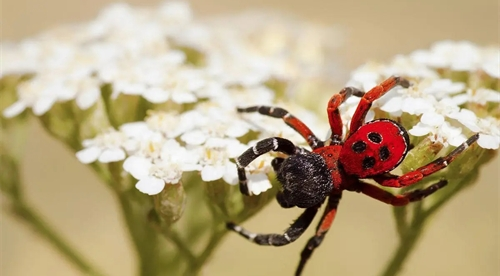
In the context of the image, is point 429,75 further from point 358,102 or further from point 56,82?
point 56,82

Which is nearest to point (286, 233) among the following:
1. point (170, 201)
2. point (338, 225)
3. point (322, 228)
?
point (322, 228)

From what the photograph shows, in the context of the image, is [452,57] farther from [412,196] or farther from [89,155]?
[89,155]

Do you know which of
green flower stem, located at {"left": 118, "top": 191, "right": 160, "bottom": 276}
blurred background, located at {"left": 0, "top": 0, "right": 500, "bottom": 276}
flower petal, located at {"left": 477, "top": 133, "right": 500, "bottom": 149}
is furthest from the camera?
blurred background, located at {"left": 0, "top": 0, "right": 500, "bottom": 276}

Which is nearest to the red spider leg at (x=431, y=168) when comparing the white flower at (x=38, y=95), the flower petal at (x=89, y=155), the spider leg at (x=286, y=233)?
the spider leg at (x=286, y=233)

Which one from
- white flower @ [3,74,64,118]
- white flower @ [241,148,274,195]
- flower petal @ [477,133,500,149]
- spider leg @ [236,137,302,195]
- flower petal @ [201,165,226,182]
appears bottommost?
white flower @ [3,74,64,118]

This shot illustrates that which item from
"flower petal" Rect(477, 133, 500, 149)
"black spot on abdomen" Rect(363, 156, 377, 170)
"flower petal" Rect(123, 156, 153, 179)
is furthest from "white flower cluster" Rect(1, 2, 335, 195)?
"flower petal" Rect(477, 133, 500, 149)

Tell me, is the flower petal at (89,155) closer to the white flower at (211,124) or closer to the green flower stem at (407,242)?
the white flower at (211,124)

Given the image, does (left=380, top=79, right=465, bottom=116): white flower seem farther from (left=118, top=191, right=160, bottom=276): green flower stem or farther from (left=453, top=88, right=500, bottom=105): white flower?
(left=118, top=191, right=160, bottom=276): green flower stem

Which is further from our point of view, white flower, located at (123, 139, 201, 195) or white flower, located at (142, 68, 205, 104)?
white flower, located at (142, 68, 205, 104)
